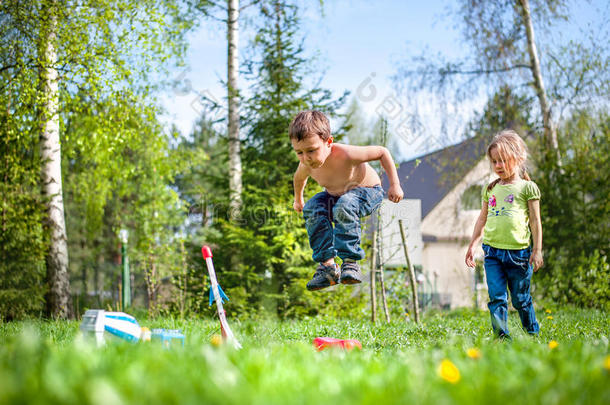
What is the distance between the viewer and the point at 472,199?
15.8 metres

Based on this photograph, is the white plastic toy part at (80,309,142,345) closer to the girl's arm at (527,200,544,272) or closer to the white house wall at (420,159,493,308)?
the girl's arm at (527,200,544,272)

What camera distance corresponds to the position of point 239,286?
880cm

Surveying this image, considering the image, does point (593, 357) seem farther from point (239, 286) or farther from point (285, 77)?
point (285, 77)

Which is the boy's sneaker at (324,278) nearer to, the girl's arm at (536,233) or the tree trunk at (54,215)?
the girl's arm at (536,233)

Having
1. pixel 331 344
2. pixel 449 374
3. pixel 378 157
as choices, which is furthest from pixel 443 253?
pixel 449 374

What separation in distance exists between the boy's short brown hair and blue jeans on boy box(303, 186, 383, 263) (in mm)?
518

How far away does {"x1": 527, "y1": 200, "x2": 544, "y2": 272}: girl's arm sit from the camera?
3.79 meters

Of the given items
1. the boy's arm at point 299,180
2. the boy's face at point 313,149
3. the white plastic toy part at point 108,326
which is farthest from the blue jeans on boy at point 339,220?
the white plastic toy part at point 108,326

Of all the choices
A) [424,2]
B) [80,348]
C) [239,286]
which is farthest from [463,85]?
[80,348]

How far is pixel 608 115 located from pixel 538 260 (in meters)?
8.87

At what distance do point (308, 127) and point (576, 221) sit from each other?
311 inches

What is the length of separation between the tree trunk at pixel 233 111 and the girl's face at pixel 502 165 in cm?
575

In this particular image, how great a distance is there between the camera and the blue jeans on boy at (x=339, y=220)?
12.4 ft

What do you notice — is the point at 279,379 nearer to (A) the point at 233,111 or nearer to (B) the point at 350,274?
(B) the point at 350,274
